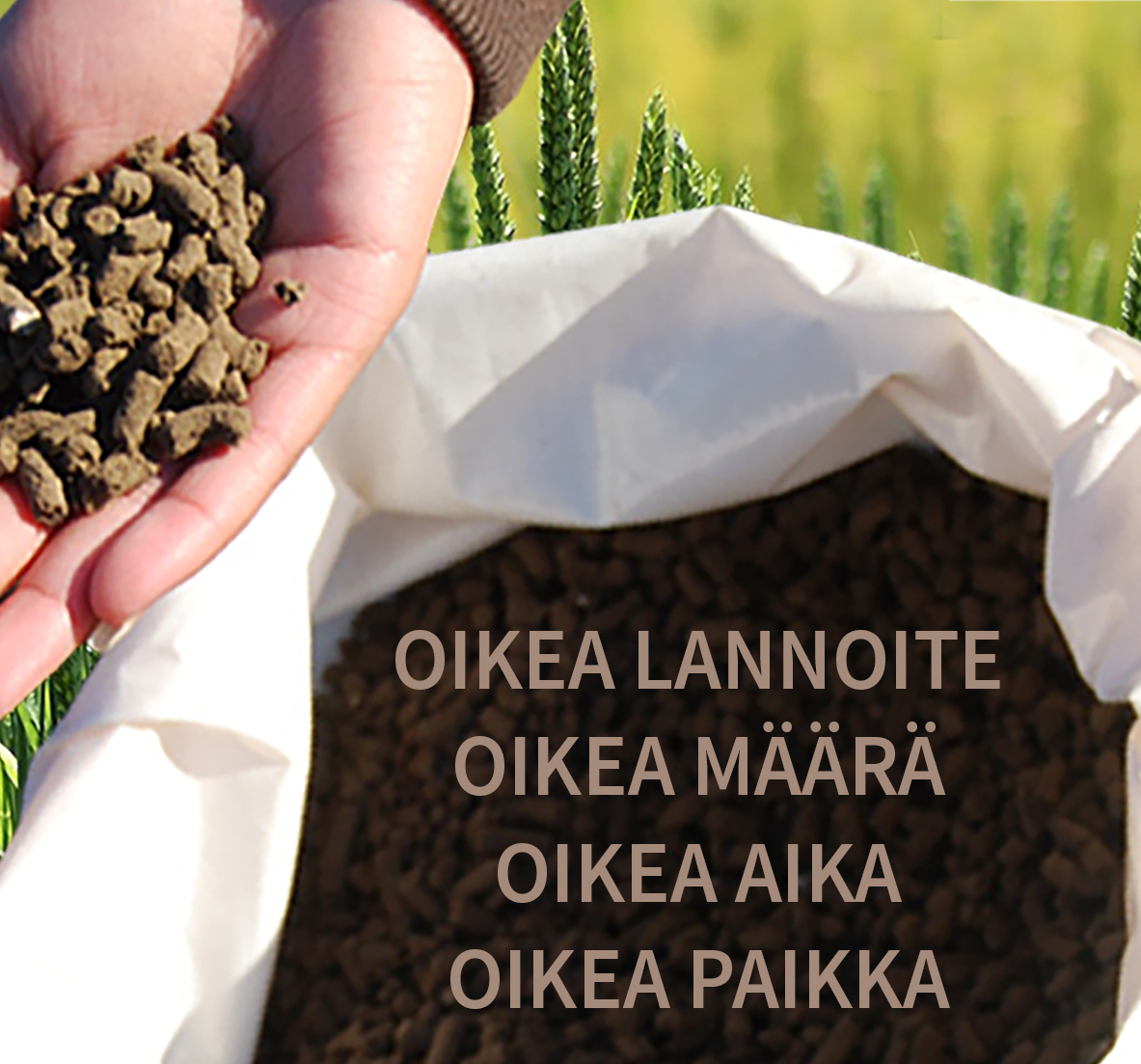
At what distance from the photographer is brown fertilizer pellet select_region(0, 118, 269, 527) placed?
40.1 inches

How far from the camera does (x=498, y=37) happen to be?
124 cm

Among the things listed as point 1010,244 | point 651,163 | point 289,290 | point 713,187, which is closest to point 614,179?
point 713,187

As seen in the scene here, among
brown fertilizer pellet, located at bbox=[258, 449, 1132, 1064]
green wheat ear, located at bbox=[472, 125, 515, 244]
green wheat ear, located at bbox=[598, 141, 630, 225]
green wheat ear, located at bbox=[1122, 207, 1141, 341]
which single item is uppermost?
green wheat ear, located at bbox=[598, 141, 630, 225]

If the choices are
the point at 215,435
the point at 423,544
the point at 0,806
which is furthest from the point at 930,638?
the point at 0,806

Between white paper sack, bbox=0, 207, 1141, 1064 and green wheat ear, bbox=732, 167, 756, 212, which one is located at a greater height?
green wheat ear, bbox=732, 167, 756, 212

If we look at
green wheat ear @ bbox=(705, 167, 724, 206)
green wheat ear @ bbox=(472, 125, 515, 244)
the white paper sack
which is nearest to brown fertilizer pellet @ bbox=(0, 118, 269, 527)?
the white paper sack

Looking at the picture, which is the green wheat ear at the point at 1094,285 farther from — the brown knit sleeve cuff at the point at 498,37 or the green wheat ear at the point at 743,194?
the brown knit sleeve cuff at the point at 498,37

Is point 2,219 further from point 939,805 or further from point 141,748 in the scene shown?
point 939,805

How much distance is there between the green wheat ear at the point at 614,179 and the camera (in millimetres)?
1599

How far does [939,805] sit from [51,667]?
1.88 ft

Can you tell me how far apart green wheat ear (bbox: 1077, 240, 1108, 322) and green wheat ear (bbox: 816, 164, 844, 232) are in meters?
0.22

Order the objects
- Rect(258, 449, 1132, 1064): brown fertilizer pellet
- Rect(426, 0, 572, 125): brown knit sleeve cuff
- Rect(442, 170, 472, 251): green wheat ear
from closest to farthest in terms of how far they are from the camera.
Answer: Rect(258, 449, 1132, 1064): brown fertilizer pellet
Rect(426, 0, 572, 125): brown knit sleeve cuff
Rect(442, 170, 472, 251): green wheat ear

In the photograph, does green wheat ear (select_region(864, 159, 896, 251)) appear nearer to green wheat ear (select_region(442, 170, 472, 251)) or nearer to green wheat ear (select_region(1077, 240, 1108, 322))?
green wheat ear (select_region(1077, 240, 1108, 322))

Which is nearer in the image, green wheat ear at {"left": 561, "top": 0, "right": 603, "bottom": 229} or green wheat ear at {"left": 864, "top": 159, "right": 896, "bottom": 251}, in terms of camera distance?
green wheat ear at {"left": 561, "top": 0, "right": 603, "bottom": 229}
